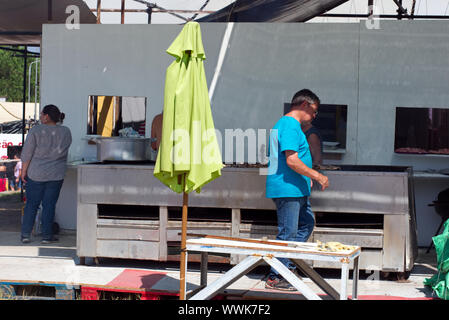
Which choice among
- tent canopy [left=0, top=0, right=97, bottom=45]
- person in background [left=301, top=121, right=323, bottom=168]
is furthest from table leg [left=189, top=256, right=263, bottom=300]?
tent canopy [left=0, top=0, right=97, bottom=45]

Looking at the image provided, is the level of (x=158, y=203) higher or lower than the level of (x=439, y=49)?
lower

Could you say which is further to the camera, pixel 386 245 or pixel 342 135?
pixel 342 135

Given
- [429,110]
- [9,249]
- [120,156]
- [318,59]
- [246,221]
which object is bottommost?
[9,249]

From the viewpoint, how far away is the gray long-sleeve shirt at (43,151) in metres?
7.32

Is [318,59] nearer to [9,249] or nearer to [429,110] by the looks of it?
[429,110]

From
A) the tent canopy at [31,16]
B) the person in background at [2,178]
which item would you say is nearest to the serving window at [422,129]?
the tent canopy at [31,16]

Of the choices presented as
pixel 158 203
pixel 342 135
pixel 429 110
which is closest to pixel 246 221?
pixel 158 203

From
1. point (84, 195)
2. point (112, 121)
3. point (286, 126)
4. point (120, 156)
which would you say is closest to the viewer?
point (286, 126)

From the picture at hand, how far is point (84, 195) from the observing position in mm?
6078

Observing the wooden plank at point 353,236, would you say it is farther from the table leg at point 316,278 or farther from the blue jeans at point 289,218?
the table leg at point 316,278

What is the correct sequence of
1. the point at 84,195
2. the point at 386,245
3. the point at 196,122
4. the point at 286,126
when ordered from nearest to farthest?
the point at 196,122 < the point at 286,126 < the point at 386,245 < the point at 84,195

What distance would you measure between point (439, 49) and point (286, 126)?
3.87 metres

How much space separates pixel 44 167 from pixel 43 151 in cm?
20

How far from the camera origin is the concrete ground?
524cm
